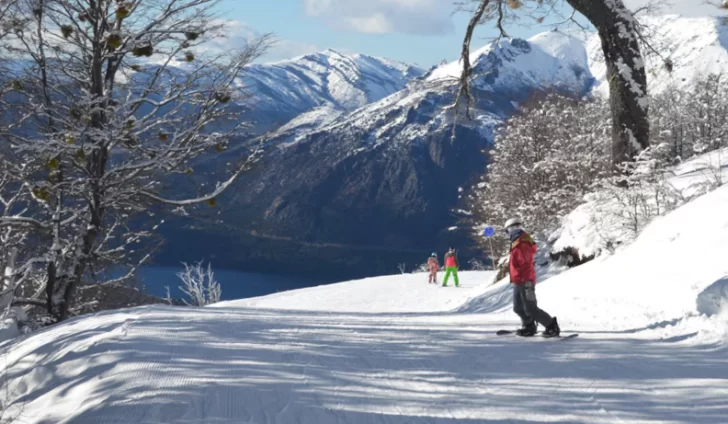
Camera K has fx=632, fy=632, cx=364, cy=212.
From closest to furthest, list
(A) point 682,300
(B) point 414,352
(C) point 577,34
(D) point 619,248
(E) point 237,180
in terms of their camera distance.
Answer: (B) point 414,352, (A) point 682,300, (E) point 237,180, (D) point 619,248, (C) point 577,34

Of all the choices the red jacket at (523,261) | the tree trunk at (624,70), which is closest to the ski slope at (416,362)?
the red jacket at (523,261)

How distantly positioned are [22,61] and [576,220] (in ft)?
35.8

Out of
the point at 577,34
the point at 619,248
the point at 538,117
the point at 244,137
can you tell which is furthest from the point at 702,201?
the point at 538,117

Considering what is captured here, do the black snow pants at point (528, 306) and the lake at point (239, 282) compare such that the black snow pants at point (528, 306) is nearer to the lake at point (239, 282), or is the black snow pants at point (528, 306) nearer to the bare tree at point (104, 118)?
the bare tree at point (104, 118)

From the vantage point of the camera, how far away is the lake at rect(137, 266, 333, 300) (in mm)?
83562

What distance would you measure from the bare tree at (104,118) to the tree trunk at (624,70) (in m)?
6.82

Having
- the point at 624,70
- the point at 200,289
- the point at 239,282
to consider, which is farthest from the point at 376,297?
the point at 239,282

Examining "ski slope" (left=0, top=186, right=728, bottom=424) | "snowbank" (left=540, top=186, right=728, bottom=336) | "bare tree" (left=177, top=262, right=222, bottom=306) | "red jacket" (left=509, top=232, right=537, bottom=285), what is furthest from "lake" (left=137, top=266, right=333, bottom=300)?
"red jacket" (left=509, top=232, right=537, bottom=285)

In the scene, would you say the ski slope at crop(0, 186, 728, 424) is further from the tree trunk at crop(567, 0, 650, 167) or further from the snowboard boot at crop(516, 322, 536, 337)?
the tree trunk at crop(567, 0, 650, 167)

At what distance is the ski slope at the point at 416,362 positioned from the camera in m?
4.84

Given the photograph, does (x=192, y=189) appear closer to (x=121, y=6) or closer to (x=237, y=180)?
(x=237, y=180)

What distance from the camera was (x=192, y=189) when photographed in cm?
1087

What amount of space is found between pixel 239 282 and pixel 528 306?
8947 centimetres

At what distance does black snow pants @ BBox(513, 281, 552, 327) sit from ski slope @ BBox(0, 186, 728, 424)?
0.82ft
